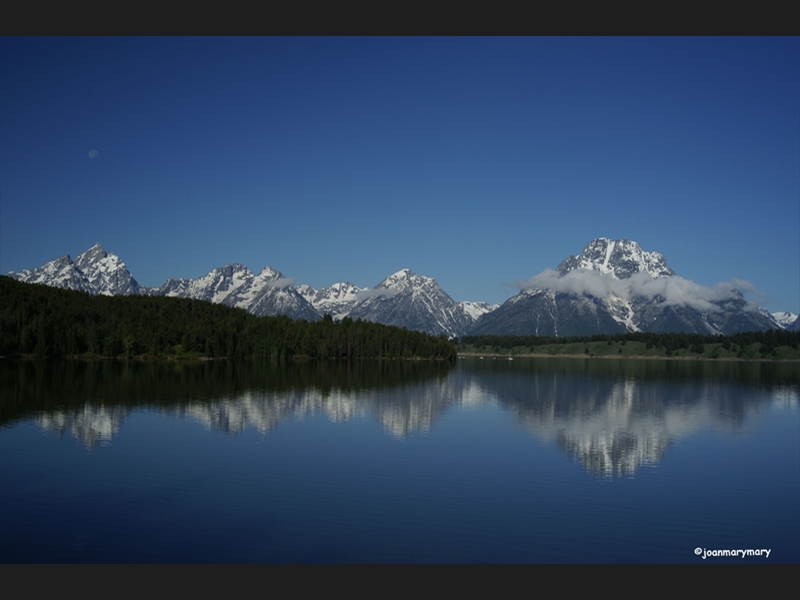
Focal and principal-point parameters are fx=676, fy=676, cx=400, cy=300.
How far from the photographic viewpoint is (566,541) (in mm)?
27156

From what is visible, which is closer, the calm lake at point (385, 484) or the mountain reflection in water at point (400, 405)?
the calm lake at point (385, 484)

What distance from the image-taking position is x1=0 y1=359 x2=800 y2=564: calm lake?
2614cm

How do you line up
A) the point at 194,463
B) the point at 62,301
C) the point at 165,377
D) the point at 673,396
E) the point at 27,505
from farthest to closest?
the point at 62,301 → the point at 165,377 → the point at 673,396 → the point at 194,463 → the point at 27,505

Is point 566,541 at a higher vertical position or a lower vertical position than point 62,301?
lower

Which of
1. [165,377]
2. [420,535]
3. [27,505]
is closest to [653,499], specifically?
[420,535]

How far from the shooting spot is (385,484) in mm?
36250

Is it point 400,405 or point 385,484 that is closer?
point 385,484

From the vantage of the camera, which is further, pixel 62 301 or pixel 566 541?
pixel 62 301

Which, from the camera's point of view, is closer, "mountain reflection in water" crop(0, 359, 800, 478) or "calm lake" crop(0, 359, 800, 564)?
"calm lake" crop(0, 359, 800, 564)

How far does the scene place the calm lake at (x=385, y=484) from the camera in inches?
1029

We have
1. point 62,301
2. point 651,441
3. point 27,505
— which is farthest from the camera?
point 62,301

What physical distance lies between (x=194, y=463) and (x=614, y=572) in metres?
26.3

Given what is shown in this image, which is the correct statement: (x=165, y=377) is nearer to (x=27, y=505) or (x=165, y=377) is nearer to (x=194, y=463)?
(x=194, y=463)

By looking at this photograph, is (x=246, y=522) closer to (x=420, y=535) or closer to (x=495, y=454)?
(x=420, y=535)
